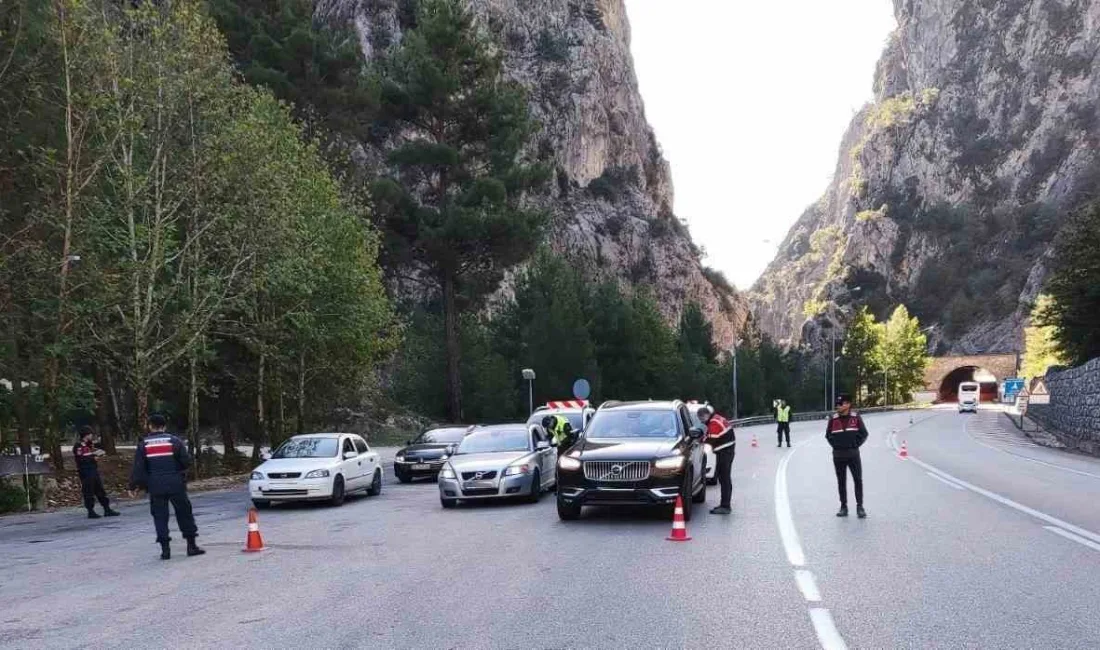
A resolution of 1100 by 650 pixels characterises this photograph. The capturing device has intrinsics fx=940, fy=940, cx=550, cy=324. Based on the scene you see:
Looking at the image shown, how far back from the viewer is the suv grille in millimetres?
13102

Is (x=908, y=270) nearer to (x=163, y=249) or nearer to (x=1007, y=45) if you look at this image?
(x=1007, y=45)

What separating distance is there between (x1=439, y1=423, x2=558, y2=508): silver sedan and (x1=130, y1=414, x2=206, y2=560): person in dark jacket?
574cm

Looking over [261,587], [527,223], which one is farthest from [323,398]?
[261,587]

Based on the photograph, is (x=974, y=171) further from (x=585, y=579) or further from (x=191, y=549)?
(x=585, y=579)

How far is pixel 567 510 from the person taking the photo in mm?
13828

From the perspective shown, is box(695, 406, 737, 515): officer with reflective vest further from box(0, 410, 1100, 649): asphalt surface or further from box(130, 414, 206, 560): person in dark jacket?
box(130, 414, 206, 560): person in dark jacket

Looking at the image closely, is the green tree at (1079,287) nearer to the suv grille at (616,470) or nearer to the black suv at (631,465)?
the black suv at (631,465)

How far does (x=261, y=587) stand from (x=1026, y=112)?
169 m

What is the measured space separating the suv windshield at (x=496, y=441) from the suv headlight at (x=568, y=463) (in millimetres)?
4268

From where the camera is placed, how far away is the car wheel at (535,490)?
17.1 m

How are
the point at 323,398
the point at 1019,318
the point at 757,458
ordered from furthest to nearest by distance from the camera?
the point at 1019,318 → the point at 323,398 → the point at 757,458

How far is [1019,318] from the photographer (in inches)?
5344

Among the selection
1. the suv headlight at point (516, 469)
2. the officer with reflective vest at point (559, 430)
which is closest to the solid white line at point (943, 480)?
the officer with reflective vest at point (559, 430)

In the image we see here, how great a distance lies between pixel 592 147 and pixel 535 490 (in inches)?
3389
